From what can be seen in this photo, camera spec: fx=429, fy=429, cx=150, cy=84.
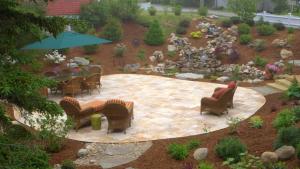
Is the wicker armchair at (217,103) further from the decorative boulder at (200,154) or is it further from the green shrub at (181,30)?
the green shrub at (181,30)

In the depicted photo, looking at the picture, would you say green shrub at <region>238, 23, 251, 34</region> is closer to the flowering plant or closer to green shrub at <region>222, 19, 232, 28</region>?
green shrub at <region>222, 19, 232, 28</region>

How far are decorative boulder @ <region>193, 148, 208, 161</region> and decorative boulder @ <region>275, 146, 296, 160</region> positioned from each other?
5.35 ft

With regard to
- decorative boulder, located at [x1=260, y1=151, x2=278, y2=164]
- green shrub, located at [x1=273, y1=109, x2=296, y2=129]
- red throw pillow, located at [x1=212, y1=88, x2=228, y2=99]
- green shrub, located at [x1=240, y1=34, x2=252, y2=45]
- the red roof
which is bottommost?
decorative boulder, located at [x1=260, y1=151, x2=278, y2=164]

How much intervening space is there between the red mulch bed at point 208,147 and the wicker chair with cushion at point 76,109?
97 centimetres

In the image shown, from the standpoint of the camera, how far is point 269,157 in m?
8.41

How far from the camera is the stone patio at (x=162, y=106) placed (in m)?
11.5

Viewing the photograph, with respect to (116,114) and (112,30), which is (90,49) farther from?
(116,114)

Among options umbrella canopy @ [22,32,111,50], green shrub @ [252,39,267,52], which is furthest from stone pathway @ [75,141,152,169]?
green shrub @ [252,39,267,52]

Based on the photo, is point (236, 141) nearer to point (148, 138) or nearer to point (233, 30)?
point (148, 138)

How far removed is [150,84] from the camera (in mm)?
17828

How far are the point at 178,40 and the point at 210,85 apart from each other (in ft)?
22.6

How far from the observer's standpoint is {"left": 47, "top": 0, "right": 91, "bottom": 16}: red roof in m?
25.6

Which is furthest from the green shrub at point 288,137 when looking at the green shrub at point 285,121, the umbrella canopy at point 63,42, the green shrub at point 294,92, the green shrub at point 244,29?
the green shrub at point 244,29

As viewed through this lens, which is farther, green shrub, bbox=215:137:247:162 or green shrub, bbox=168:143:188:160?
green shrub, bbox=168:143:188:160
